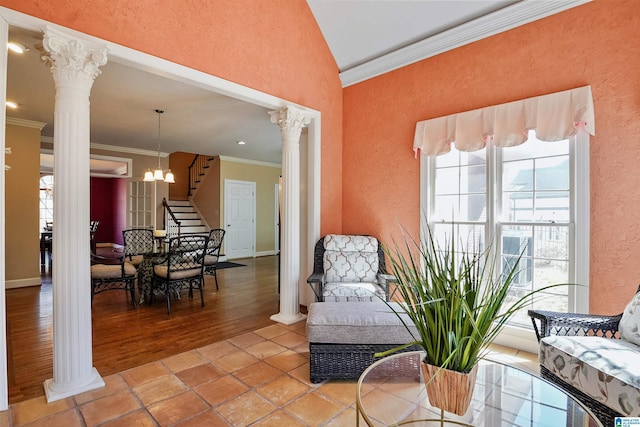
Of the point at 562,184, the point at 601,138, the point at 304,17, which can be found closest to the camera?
the point at 601,138

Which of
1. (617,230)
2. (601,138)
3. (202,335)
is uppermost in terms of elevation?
(601,138)

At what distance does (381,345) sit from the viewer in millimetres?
2314

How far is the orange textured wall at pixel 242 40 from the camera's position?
2297mm

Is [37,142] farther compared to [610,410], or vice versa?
[37,142]

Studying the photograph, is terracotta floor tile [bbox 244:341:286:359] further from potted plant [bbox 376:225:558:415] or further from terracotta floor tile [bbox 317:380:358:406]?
potted plant [bbox 376:225:558:415]

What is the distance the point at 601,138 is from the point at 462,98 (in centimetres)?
123

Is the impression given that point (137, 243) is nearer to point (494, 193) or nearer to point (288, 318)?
point (288, 318)

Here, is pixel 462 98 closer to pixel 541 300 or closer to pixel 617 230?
pixel 617 230

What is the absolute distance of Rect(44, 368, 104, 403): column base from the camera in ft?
6.91

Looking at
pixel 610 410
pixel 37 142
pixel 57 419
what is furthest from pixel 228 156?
pixel 610 410

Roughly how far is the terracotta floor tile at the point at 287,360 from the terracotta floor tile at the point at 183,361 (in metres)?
0.61

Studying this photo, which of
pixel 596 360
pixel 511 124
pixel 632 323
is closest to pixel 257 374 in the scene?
pixel 596 360

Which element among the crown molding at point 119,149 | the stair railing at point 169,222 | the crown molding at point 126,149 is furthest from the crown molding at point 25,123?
the stair railing at point 169,222

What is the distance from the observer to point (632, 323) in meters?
1.90
